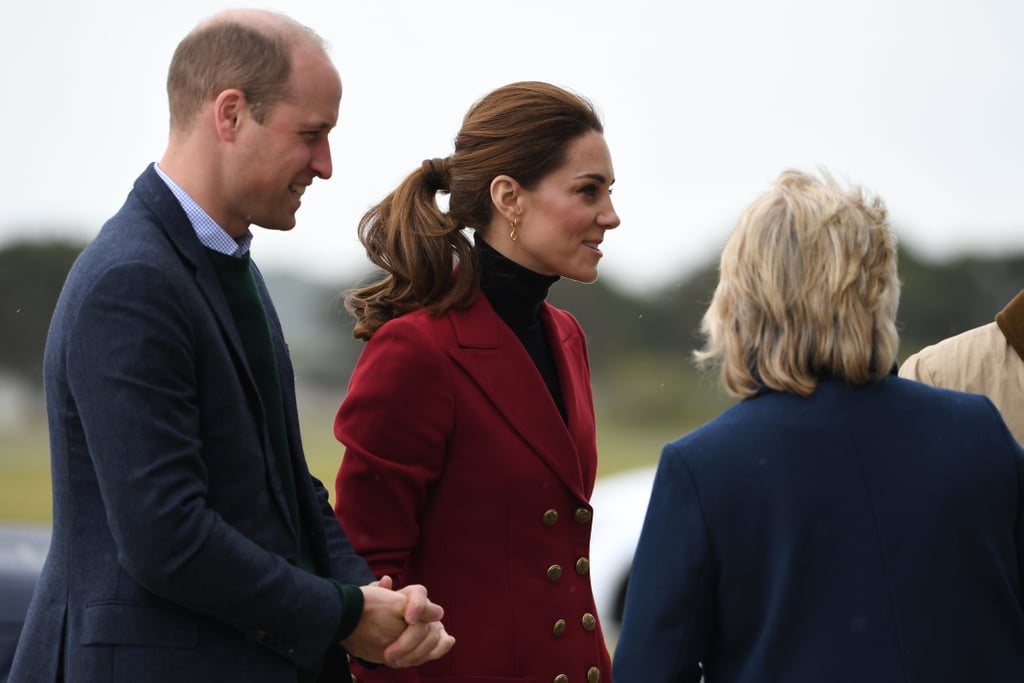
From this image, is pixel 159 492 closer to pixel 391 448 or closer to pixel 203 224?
pixel 203 224

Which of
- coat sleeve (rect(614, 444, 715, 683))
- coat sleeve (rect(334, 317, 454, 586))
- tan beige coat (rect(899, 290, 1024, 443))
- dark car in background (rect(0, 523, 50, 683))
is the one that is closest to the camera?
coat sleeve (rect(614, 444, 715, 683))

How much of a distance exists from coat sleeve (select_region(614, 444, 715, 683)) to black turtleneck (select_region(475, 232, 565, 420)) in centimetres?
98

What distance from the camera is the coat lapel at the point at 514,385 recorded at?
310 cm

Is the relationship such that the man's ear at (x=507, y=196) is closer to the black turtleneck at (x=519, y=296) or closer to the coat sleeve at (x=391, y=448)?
Answer: the black turtleneck at (x=519, y=296)

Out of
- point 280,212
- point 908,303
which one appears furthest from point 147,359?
point 908,303

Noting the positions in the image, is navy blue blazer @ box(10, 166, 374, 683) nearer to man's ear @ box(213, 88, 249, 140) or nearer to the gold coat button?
man's ear @ box(213, 88, 249, 140)

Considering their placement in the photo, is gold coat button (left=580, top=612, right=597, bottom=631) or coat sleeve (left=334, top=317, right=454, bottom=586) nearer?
coat sleeve (left=334, top=317, right=454, bottom=586)

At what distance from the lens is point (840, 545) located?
2285 millimetres

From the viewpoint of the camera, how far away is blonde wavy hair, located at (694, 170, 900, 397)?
2.33 m

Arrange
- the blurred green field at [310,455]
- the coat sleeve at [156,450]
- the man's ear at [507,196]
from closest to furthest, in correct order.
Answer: the coat sleeve at [156,450], the man's ear at [507,196], the blurred green field at [310,455]

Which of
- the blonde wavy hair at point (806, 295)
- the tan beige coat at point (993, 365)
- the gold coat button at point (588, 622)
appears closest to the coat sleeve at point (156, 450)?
the blonde wavy hair at point (806, 295)

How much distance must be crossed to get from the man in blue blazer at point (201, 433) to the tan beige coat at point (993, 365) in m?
1.67

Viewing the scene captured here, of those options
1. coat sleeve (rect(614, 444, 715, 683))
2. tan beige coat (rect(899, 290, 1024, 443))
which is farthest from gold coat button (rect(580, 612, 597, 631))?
tan beige coat (rect(899, 290, 1024, 443))

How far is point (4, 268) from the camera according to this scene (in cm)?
3725
